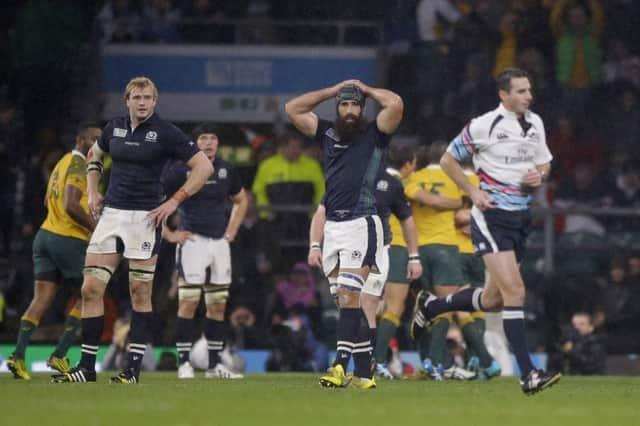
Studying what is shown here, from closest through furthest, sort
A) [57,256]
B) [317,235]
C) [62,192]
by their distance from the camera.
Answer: [317,235] < [62,192] < [57,256]

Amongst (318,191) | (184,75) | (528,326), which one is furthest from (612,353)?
(184,75)

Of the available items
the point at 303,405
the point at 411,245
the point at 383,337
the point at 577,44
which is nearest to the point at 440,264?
the point at 383,337

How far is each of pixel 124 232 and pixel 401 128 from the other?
1063cm

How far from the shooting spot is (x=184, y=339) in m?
16.2

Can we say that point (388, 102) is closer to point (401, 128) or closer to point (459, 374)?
point (459, 374)

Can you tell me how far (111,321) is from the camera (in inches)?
801

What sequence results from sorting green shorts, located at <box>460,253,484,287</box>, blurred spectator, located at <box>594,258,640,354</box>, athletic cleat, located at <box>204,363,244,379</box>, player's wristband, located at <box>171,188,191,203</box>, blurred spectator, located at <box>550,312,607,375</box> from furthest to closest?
blurred spectator, located at <box>594,258,640,354</box> → blurred spectator, located at <box>550,312,607,375</box> → green shorts, located at <box>460,253,484,287</box> → athletic cleat, located at <box>204,363,244,379</box> → player's wristband, located at <box>171,188,191,203</box>

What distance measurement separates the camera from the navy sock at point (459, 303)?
14.0 metres

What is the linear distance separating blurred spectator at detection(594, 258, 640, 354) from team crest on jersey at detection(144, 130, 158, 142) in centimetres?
878

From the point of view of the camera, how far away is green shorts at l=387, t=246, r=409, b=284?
1628cm

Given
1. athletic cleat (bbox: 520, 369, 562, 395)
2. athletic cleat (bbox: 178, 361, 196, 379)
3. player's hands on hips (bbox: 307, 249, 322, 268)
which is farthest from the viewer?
athletic cleat (bbox: 178, 361, 196, 379)

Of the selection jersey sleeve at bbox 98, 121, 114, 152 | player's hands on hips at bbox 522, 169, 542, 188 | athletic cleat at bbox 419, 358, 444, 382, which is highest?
jersey sleeve at bbox 98, 121, 114, 152

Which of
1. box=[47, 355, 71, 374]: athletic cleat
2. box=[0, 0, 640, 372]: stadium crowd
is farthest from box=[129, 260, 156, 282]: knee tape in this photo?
box=[0, 0, 640, 372]: stadium crowd

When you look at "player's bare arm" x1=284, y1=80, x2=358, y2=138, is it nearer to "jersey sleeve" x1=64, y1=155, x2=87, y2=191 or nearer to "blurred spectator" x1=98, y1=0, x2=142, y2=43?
"jersey sleeve" x1=64, y1=155, x2=87, y2=191
